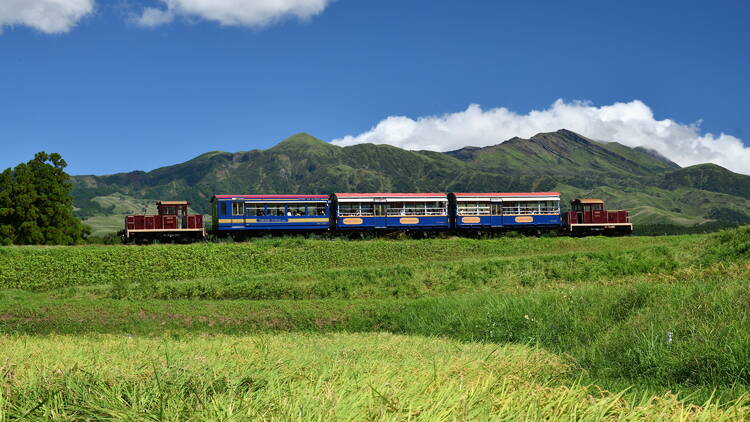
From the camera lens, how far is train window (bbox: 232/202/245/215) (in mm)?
39938

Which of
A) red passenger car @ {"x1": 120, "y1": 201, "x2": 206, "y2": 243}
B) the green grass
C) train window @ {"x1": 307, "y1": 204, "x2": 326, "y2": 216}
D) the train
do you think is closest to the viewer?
the green grass

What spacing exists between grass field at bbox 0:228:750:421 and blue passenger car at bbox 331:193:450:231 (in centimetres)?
594

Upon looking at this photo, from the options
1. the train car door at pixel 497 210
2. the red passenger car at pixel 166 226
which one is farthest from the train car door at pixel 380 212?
the red passenger car at pixel 166 226

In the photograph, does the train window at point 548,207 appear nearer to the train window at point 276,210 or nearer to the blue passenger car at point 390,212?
the blue passenger car at point 390,212

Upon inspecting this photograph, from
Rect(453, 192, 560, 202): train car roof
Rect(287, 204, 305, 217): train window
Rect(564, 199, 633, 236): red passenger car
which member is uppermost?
Rect(453, 192, 560, 202): train car roof

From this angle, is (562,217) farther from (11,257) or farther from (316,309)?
(11,257)

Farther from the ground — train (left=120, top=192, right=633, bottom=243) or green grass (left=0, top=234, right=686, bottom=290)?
train (left=120, top=192, right=633, bottom=243)

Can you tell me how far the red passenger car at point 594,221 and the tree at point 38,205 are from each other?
36.4 metres

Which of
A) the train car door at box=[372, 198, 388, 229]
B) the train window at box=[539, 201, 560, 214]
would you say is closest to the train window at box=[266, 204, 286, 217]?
the train car door at box=[372, 198, 388, 229]

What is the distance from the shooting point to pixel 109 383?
3270 millimetres

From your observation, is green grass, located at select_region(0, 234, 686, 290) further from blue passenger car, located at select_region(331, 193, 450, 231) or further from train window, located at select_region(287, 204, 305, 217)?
train window, located at select_region(287, 204, 305, 217)

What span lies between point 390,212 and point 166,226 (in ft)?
51.1

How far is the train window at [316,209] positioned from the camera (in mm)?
40938

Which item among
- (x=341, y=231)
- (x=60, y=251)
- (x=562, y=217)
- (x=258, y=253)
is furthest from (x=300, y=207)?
(x=562, y=217)
